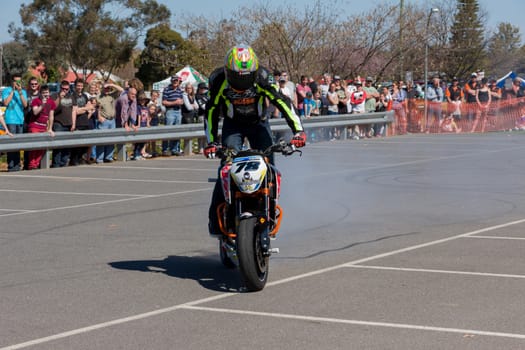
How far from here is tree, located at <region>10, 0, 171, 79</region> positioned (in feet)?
239

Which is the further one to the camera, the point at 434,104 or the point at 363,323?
the point at 434,104

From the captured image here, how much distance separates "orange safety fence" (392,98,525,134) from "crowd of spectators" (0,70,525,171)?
0.11ft

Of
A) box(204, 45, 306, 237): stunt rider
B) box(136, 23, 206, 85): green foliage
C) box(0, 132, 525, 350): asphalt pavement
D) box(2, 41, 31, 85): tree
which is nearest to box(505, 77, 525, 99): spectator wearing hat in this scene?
box(0, 132, 525, 350): asphalt pavement

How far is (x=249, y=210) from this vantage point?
26.5 feet

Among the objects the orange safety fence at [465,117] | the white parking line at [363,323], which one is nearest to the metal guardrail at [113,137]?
the orange safety fence at [465,117]

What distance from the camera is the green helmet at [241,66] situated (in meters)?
8.18

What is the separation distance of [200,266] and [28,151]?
11914mm

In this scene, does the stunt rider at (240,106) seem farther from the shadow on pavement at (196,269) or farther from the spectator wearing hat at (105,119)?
the spectator wearing hat at (105,119)

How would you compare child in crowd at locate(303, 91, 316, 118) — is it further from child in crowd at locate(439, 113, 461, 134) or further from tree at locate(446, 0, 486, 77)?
tree at locate(446, 0, 486, 77)

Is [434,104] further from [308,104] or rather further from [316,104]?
[308,104]

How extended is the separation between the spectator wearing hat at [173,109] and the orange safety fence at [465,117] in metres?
11.7

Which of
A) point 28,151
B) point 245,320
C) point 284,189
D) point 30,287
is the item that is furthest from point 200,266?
point 28,151

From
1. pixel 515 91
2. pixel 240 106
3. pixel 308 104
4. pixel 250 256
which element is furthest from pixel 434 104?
pixel 250 256

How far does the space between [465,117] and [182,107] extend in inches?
525
